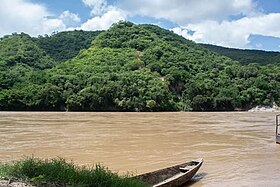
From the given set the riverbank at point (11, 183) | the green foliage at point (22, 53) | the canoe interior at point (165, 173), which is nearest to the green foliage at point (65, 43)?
the green foliage at point (22, 53)

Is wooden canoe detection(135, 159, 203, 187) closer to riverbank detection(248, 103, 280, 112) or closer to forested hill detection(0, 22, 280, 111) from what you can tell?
forested hill detection(0, 22, 280, 111)

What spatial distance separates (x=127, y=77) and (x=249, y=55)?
188 ft

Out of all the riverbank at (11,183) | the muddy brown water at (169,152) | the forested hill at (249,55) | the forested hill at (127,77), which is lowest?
the muddy brown water at (169,152)

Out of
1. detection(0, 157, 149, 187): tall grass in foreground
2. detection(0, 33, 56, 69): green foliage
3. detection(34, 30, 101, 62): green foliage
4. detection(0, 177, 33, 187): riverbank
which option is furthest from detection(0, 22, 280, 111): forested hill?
detection(0, 177, 33, 187): riverbank

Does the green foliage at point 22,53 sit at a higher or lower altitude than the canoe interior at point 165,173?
higher

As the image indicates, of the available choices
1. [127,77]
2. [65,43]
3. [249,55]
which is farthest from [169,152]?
[249,55]

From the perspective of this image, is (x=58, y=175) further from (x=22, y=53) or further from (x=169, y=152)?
(x=22, y=53)

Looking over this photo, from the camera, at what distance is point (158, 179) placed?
32.2 ft

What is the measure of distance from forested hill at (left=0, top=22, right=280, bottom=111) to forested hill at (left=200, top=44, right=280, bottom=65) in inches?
558

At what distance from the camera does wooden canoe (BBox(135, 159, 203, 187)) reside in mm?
9312

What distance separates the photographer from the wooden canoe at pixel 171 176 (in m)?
9.31

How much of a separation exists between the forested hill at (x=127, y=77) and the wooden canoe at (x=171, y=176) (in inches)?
2010

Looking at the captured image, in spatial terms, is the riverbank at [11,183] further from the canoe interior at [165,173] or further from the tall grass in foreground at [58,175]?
the canoe interior at [165,173]

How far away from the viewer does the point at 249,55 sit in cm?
11344
